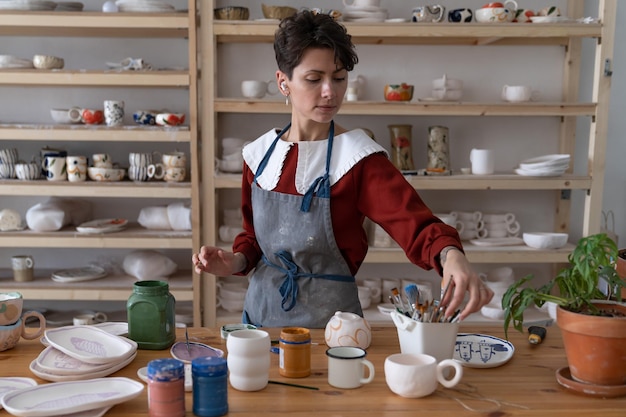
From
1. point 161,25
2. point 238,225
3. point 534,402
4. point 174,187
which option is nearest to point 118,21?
point 161,25

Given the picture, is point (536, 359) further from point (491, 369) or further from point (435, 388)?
point (435, 388)

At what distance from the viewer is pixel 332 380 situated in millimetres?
1302

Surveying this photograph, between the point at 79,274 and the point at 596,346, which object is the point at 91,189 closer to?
the point at 79,274

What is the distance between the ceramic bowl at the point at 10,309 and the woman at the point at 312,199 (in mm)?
423

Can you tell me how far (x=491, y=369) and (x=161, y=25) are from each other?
2.15m

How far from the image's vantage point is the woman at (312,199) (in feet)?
5.53

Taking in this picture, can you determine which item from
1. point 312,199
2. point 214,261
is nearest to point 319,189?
point 312,199

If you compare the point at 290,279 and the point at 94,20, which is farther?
the point at 94,20

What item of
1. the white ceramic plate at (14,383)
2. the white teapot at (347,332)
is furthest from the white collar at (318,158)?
the white ceramic plate at (14,383)

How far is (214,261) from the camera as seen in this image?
5.60 feet

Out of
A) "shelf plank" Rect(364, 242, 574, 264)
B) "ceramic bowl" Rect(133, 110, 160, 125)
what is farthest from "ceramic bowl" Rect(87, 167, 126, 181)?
"shelf plank" Rect(364, 242, 574, 264)

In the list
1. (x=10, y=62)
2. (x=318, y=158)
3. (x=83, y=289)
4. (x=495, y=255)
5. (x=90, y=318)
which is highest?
(x=10, y=62)

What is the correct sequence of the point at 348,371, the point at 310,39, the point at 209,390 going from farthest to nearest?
1. the point at 310,39
2. the point at 348,371
3. the point at 209,390

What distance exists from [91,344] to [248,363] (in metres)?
0.42
